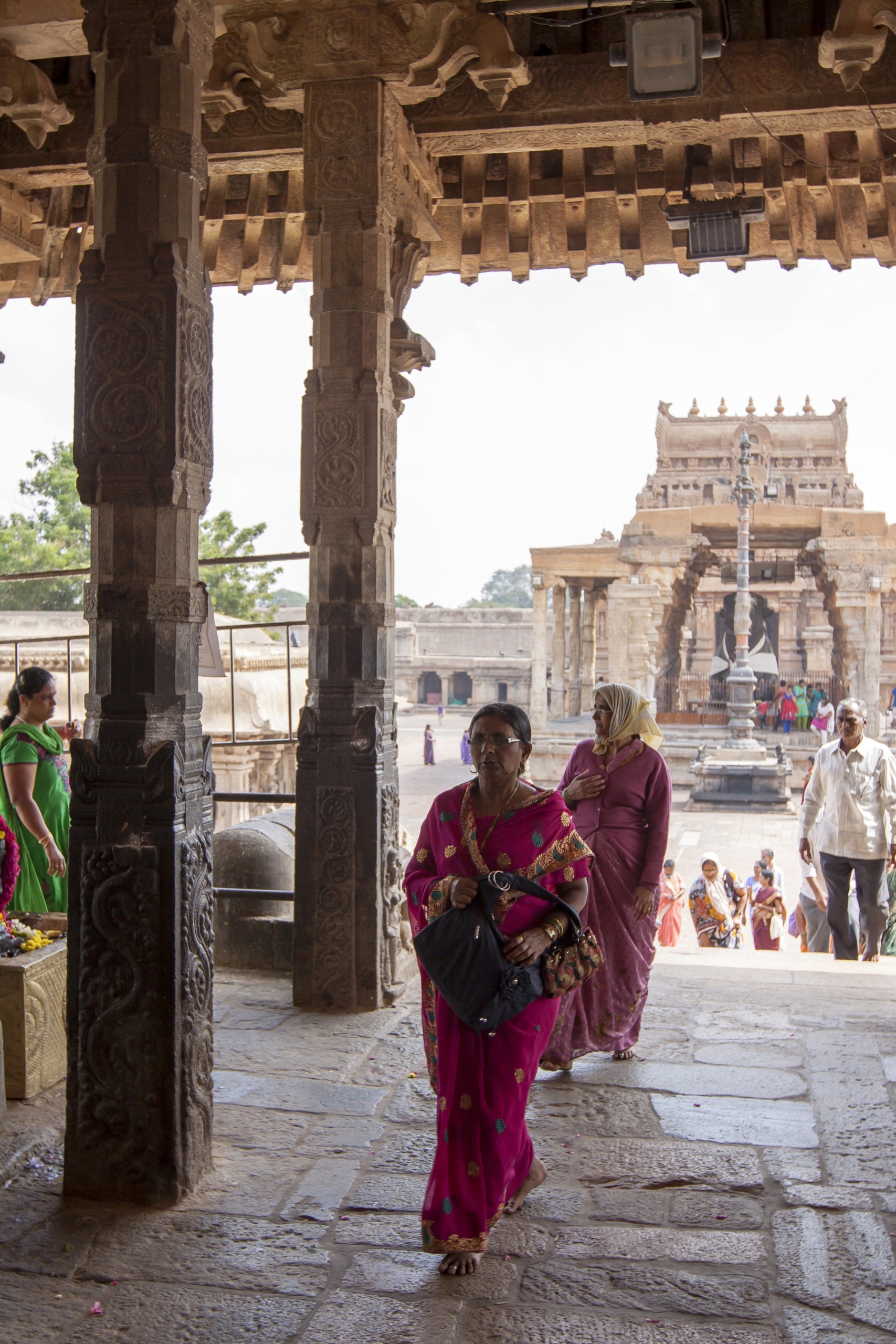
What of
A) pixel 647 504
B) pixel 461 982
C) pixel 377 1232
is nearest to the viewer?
pixel 461 982

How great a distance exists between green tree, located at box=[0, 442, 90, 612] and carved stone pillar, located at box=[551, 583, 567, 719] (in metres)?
12.7

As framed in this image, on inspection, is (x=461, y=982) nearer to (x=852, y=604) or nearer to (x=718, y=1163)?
(x=718, y=1163)

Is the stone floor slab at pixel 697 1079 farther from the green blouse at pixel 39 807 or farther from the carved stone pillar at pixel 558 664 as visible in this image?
the carved stone pillar at pixel 558 664

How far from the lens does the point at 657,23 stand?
4.62m

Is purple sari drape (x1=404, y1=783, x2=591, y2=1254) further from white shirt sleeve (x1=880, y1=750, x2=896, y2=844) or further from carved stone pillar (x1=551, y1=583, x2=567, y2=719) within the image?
carved stone pillar (x1=551, y1=583, x2=567, y2=719)

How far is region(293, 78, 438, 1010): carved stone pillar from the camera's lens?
5.06 m

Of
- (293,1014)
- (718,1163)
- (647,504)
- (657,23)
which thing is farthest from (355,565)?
(647,504)

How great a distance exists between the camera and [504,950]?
2.98 metres

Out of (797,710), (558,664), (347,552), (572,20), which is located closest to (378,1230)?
(347,552)

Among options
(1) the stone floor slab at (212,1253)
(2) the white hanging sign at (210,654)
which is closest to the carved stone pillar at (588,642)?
(2) the white hanging sign at (210,654)

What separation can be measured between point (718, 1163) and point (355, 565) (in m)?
2.86

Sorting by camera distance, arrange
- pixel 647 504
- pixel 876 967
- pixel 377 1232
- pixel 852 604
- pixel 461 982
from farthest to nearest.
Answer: pixel 647 504 < pixel 852 604 < pixel 876 967 < pixel 377 1232 < pixel 461 982

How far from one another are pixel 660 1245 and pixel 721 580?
3700 cm

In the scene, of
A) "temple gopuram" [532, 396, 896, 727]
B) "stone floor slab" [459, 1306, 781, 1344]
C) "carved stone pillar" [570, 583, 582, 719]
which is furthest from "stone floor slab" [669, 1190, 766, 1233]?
"carved stone pillar" [570, 583, 582, 719]
